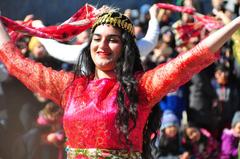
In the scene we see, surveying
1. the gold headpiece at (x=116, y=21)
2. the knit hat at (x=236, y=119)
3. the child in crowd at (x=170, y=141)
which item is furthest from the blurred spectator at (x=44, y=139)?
the gold headpiece at (x=116, y=21)

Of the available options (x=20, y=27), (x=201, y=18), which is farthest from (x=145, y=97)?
(x=201, y=18)

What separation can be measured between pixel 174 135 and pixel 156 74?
361 centimetres

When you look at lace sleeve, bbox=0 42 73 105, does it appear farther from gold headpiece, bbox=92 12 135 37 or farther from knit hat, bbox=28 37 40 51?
knit hat, bbox=28 37 40 51

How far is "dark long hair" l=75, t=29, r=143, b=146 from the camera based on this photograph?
12.8 ft

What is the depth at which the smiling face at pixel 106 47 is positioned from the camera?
13.1 feet

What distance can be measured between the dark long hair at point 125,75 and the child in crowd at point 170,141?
3335 millimetres

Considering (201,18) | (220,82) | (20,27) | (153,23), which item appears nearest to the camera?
(20,27)

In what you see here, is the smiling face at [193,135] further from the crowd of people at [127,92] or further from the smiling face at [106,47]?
the smiling face at [106,47]

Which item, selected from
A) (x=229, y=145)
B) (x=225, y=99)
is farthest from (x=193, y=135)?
(x=225, y=99)

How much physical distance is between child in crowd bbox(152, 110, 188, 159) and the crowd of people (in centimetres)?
1

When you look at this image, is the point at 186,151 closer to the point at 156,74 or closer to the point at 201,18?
the point at 201,18

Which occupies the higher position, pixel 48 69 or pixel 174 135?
pixel 48 69

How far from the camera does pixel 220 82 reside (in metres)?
7.93

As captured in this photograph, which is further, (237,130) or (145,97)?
(237,130)
